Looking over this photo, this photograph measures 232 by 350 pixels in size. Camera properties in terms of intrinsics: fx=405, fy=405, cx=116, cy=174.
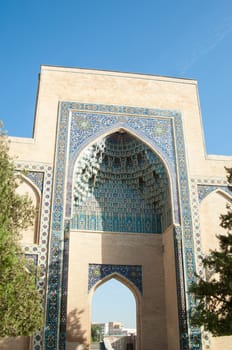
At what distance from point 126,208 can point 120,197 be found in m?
0.31

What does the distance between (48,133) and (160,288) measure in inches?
160

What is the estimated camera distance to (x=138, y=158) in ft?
31.0

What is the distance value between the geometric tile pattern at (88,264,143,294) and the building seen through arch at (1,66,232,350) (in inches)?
0.8

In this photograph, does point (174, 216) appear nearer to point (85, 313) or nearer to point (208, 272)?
point (208, 272)

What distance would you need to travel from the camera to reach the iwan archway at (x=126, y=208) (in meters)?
8.02

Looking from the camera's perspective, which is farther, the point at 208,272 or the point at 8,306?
the point at 208,272

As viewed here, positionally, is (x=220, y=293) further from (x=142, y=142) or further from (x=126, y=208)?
(x=142, y=142)

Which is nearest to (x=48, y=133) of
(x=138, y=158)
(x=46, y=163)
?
(x=46, y=163)

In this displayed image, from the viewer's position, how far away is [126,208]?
9406mm

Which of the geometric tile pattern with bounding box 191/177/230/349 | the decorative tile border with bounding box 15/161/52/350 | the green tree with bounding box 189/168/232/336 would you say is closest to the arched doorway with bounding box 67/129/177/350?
the geometric tile pattern with bounding box 191/177/230/349

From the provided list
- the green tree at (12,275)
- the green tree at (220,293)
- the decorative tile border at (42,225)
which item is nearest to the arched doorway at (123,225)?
the decorative tile border at (42,225)

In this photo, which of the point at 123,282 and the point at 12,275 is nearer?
the point at 12,275

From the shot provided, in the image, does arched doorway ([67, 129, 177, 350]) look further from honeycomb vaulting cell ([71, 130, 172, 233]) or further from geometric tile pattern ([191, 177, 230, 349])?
geometric tile pattern ([191, 177, 230, 349])

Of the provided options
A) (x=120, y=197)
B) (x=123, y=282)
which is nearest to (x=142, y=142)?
(x=120, y=197)
